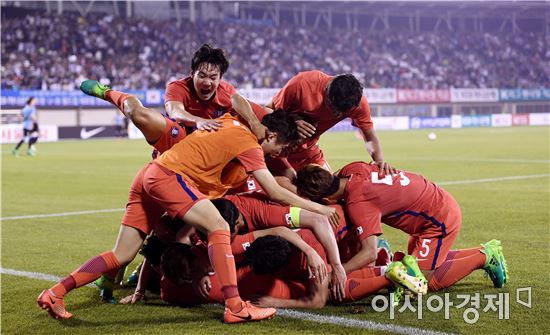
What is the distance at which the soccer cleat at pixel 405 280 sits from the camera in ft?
18.1

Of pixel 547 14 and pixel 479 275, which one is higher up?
pixel 547 14

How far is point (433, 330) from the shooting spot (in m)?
5.10

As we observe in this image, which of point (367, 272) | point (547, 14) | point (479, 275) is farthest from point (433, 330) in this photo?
point (547, 14)

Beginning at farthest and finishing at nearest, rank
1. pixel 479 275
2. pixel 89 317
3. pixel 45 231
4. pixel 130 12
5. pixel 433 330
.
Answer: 1. pixel 130 12
2. pixel 45 231
3. pixel 479 275
4. pixel 89 317
5. pixel 433 330

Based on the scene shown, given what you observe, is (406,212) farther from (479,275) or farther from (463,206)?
(463,206)

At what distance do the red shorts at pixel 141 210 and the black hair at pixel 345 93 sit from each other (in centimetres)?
172

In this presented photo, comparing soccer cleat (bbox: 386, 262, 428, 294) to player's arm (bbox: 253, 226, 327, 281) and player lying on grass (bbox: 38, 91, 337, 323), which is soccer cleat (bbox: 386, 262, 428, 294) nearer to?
player's arm (bbox: 253, 226, 327, 281)

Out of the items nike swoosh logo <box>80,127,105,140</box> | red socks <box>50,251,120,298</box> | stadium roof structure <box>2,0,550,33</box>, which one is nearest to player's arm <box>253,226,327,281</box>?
red socks <box>50,251,120,298</box>

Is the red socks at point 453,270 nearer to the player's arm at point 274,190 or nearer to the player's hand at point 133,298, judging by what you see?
the player's arm at point 274,190

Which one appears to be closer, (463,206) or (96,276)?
(96,276)

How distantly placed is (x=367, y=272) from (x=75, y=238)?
4864 millimetres

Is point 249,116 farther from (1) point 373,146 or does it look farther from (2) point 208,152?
(1) point 373,146

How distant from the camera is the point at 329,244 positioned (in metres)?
5.66

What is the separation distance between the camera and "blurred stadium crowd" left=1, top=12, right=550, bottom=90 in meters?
43.3
